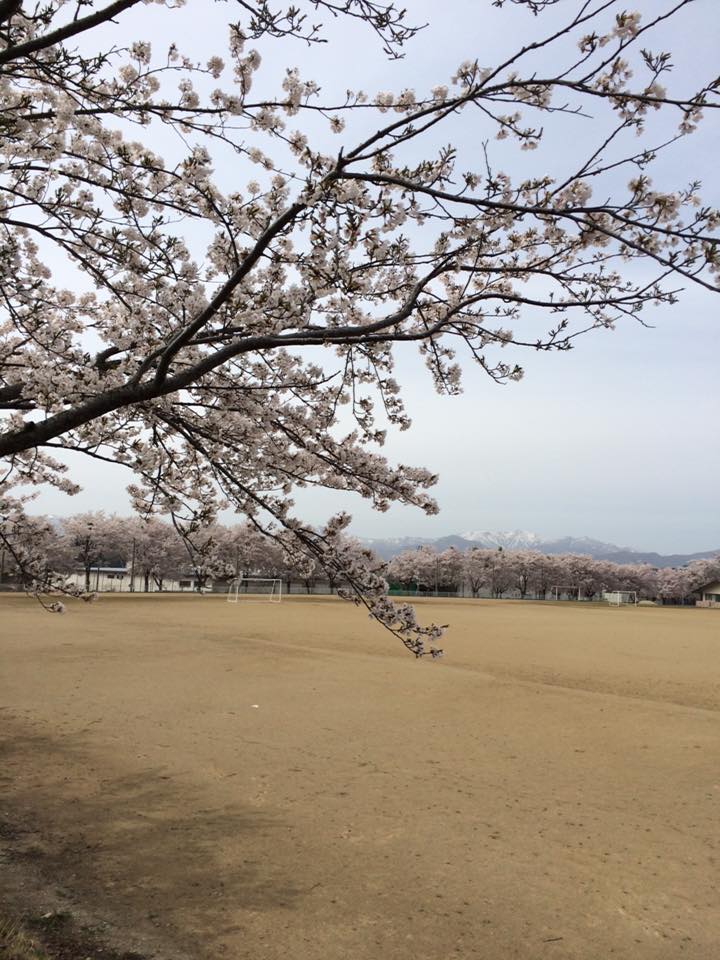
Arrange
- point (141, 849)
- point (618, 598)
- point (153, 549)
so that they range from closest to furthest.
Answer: point (141, 849) < point (153, 549) < point (618, 598)

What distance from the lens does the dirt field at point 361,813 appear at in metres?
3.80

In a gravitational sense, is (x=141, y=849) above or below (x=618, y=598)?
above

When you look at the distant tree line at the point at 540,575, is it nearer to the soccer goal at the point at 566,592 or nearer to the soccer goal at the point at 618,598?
the soccer goal at the point at 566,592

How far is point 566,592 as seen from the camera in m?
90.1

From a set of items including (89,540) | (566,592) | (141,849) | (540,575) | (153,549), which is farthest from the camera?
(566,592)

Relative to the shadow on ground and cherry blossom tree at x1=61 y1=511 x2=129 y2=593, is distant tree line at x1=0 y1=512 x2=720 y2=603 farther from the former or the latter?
the shadow on ground

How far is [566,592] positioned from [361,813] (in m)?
89.8

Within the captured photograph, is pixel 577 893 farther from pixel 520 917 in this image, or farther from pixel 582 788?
pixel 582 788

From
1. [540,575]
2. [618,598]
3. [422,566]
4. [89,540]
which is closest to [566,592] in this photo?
[540,575]

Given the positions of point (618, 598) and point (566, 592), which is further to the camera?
point (566, 592)

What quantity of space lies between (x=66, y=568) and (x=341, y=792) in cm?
5356

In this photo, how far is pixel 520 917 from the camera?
13.0 feet

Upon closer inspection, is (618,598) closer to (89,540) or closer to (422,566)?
(422,566)

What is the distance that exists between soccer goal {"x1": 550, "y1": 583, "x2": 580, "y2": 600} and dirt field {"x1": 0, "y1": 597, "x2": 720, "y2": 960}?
77.5 m
